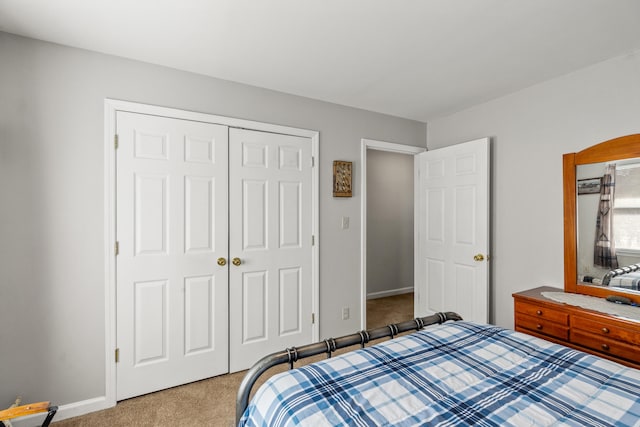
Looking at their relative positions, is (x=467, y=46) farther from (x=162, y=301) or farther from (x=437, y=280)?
(x=162, y=301)

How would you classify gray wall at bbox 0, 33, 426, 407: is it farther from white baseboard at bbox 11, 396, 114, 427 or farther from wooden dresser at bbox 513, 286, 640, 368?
wooden dresser at bbox 513, 286, 640, 368

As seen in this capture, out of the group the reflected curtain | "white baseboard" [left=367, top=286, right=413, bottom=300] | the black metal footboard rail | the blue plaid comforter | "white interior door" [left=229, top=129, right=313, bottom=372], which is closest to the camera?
the blue plaid comforter

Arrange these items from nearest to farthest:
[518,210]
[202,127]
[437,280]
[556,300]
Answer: [556,300] < [202,127] < [518,210] < [437,280]

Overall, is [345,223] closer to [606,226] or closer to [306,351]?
[306,351]

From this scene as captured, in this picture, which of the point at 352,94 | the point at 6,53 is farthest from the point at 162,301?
the point at 352,94

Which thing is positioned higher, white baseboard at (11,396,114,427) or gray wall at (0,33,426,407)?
gray wall at (0,33,426,407)

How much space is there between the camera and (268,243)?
2.80 m

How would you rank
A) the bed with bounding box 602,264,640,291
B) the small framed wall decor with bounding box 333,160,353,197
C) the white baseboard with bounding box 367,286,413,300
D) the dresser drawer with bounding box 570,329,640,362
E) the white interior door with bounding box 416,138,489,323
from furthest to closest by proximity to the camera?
the white baseboard with bounding box 367,286,413,300, the small framed wall decor with bounding box 333,160,353,197, the white interior door with bounding box 416,138,489,323, the bed with bounding box 602,264,640,291, the dresser drawer with bounding box 570,329,640,362

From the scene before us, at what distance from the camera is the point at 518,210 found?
2.85 metres

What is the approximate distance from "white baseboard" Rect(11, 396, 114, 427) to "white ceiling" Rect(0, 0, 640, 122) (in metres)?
2.39

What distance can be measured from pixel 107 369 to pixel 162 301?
0.54 m

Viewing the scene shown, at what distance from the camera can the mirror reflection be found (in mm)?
2145

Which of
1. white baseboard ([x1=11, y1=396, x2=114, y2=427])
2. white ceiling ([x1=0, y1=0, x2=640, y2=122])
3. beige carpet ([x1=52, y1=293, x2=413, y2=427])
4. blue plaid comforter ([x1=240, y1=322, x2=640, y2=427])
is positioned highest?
white ceiling ([x1=0, y1=0, x2=640, y2=122])

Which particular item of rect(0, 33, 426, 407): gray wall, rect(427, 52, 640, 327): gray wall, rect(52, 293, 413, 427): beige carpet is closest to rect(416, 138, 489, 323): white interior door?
rect(427, 52, 640, 327): gray wall
